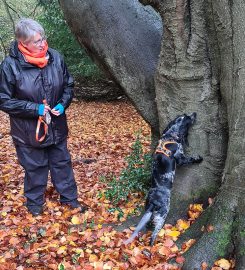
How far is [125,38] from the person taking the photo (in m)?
4.00

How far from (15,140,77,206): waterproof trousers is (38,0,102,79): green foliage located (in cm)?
897

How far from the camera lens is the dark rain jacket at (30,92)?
12.6 ft

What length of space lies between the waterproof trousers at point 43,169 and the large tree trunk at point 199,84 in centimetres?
108

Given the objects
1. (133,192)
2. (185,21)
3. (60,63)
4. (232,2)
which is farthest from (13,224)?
(232,2)

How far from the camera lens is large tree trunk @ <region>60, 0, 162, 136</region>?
400 centimetres

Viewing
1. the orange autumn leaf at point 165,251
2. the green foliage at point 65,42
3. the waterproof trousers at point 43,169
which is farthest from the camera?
the green foliage at point 65,42

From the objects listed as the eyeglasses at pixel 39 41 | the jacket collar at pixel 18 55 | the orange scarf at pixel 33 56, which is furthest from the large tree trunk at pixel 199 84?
the jacket collar at pixel 18 55

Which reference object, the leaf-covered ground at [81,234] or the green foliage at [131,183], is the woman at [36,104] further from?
the green foliage at [131,183]

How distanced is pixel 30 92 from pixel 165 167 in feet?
5.18

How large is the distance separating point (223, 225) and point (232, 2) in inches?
70.4

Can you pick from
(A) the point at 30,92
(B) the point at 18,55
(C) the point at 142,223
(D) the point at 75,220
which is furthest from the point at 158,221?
(B) the point at 18,55

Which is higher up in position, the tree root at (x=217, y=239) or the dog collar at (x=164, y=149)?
the dog collar at (x=164, y=149)

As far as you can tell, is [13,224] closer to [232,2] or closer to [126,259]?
[126,259]

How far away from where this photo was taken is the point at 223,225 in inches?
124
